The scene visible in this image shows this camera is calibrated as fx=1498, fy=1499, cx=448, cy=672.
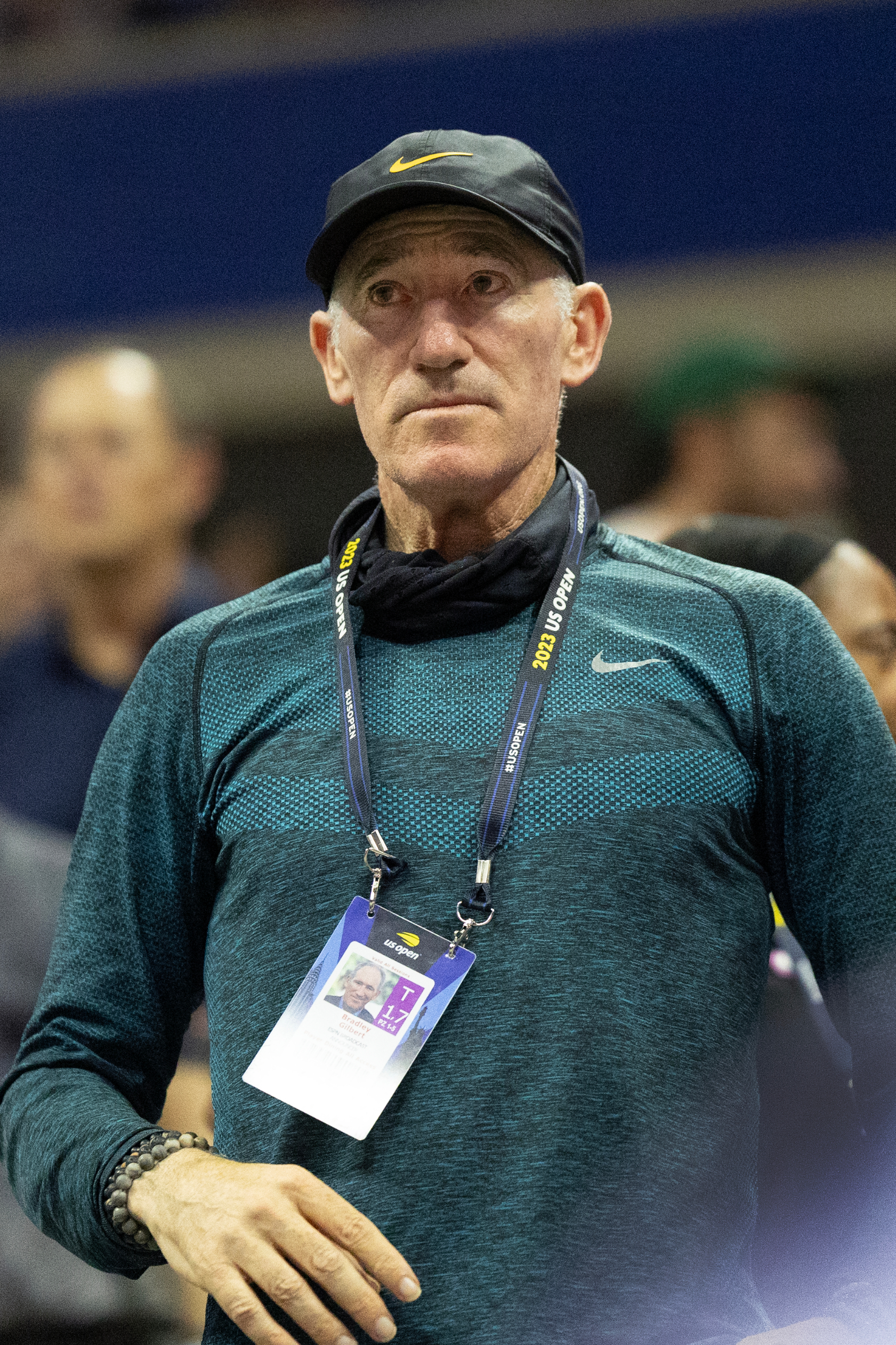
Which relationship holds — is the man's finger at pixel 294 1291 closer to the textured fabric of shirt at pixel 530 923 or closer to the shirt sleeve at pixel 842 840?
the textured fabric of shirt at pixel 530 923

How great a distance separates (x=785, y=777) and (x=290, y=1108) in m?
0.53

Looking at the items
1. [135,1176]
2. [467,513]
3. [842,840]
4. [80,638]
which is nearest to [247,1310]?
[135,1176]

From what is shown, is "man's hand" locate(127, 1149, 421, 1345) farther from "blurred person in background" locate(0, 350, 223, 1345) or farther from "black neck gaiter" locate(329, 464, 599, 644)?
"blurred person in background" locate(0, 350, 223, 1345)

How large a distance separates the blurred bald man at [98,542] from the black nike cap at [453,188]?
1.61 m

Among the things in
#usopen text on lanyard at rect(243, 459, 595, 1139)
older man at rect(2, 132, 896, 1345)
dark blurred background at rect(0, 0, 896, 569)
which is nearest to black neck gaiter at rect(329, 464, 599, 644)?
older man at rect(2, 132, 896, 1345)

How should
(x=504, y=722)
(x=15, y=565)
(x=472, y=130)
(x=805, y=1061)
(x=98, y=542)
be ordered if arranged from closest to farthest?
(x=504, y=722) < (x=805, y=1061) < (x=98, y=542) < (x=15, y=565) < (x=472, y=130)

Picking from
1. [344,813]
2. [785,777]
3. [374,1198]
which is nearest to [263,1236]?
[374,1198]

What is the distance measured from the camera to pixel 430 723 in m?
1.42

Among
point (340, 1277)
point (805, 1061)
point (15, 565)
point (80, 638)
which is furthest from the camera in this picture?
point (15, 565)

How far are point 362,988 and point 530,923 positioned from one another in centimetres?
16

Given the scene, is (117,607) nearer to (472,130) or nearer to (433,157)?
(433,157)

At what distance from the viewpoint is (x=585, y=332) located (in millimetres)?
1601

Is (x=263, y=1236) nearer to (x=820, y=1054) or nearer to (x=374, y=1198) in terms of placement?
(x=374, y=1198)

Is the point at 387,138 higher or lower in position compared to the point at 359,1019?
higher
